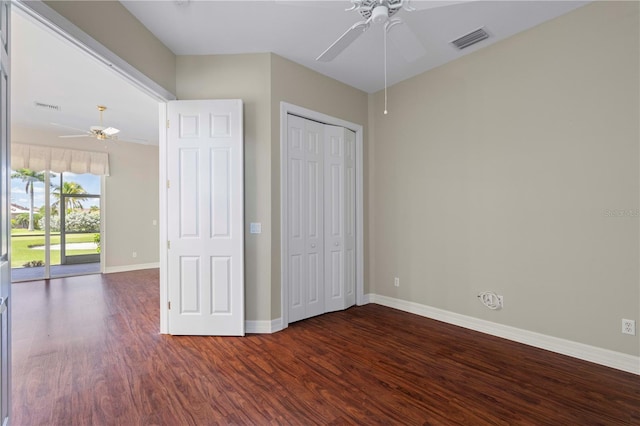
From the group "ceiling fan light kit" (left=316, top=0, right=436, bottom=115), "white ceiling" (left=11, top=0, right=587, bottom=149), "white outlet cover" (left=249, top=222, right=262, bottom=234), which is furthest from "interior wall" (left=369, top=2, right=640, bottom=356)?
"white outlet cover" (left=249, top=222, right=262, bottom=234)

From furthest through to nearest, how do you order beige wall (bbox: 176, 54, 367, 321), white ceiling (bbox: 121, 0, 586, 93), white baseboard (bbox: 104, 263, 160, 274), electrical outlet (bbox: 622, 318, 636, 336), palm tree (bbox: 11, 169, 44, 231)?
white baseboard (bbox: 104, 263, 160, 274) < palm tree (bbox: 11, 169, 44, 231) < beige wall (bbox: 176, 54, 367, 321) < white ceiling (bbox: 121, 0, 586, 93) < electrical outlet (bbox: 622, 318, 636, 336)

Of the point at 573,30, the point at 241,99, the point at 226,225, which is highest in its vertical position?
the point at 573,30

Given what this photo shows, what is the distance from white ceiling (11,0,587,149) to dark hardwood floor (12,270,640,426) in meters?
2.54

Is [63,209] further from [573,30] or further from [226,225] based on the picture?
[573,30]

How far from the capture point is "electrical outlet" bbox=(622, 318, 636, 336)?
2.44 metres

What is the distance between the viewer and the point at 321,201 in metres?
3.91

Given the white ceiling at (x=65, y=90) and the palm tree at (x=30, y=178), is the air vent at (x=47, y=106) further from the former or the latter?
the palm tree at (x=30, y=178)

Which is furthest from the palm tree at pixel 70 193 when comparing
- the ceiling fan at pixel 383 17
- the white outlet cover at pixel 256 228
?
the ceiling fan at pixel 383 17

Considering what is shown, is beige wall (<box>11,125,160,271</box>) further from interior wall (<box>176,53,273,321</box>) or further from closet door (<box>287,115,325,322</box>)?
closet door (<box>287,115,325,322</box>)

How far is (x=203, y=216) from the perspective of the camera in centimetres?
323

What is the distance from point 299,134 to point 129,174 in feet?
18.4

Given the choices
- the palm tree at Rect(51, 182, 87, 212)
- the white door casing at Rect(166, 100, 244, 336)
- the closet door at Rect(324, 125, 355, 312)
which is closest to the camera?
the white door casing at Rect(166, 100, 244, 336)

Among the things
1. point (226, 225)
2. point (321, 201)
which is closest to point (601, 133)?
point (321, 201)

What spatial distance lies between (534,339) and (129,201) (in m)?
8.04
